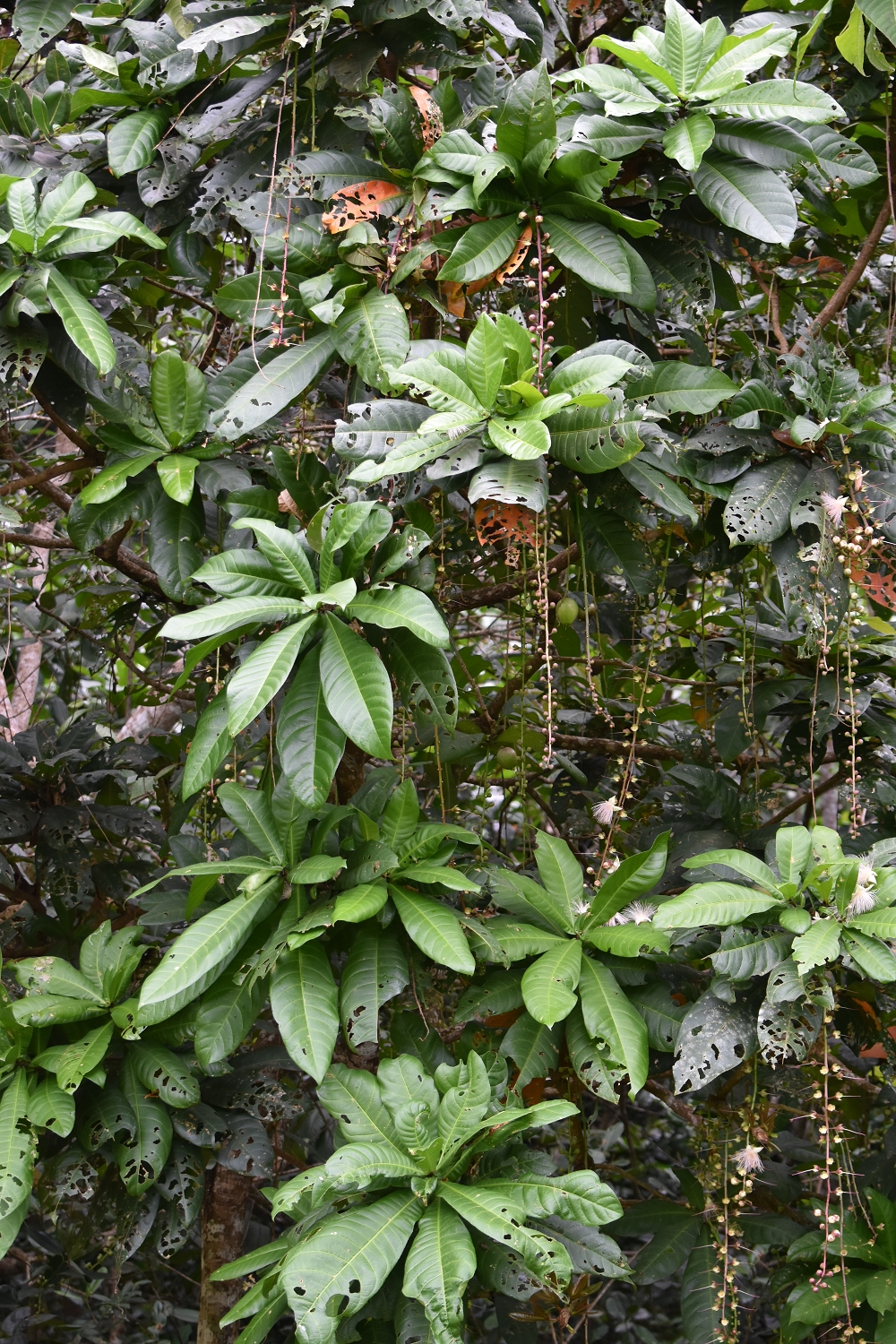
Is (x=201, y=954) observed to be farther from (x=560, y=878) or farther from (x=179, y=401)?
(x=179, y=401)

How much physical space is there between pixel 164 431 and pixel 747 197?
3.15 feet

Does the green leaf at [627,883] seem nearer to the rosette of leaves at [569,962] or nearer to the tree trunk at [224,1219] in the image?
the rosette of leaves at [569,962]

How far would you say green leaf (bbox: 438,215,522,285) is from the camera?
5.33 ft

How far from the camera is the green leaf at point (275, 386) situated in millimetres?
1677

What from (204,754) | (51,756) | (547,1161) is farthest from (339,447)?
(51,756)

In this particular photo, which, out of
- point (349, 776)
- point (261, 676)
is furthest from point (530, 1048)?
point (261, 676)

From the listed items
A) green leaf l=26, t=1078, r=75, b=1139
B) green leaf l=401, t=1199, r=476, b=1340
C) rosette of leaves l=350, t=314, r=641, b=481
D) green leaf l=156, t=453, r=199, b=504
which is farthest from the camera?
green leaf l=156, t=453, r=199, b=504

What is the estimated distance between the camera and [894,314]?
2238 millimetres

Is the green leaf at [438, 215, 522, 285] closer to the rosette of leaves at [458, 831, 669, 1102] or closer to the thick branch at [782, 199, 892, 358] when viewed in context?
the thick branch at [782, 199, 892, 358]

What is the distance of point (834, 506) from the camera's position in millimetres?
1630

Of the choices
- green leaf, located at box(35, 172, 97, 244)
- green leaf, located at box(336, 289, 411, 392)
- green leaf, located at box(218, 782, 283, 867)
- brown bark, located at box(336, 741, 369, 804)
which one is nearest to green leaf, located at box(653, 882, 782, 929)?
green leaf, located at box(218, 782, 283, 867)

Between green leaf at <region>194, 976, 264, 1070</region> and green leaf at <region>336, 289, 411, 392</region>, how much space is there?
882 millimetres

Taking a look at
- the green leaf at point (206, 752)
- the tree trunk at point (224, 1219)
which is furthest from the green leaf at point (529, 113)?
the tree trunk at point (224, 1219)

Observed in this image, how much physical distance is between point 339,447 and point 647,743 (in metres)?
1.14
